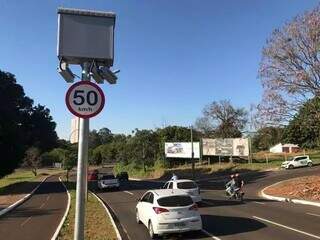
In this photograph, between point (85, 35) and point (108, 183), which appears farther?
point (108, 183)

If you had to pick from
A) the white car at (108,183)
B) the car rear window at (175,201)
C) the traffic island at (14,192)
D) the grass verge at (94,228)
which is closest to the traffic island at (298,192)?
the grass verge at (94,228)

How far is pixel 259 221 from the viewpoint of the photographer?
65.5ft

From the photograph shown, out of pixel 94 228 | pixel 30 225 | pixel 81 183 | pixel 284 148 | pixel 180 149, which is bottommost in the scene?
pixel 30 225

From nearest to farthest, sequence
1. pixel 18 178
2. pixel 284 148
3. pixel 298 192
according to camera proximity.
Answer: pixel 298 192 < pixel 18 178 < pixel 284 148

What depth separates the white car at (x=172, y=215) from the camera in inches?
659

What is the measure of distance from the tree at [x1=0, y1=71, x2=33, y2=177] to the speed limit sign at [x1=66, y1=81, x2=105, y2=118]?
195 ft

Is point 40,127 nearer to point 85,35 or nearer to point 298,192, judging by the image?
point 298,192

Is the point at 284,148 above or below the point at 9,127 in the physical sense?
above

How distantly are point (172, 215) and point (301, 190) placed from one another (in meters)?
20.8

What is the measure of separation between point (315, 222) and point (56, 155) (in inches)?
5625

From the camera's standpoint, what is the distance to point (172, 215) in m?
16.9

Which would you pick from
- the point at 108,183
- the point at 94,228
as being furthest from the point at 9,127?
the point at 94,228

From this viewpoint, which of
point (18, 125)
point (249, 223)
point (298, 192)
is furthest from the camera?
point (18, 125)

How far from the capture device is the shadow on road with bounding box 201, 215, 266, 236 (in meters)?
17.6
